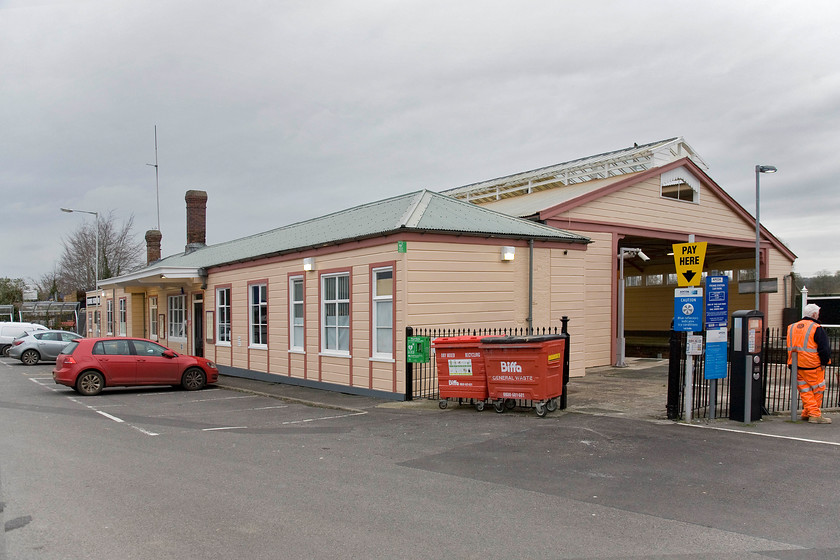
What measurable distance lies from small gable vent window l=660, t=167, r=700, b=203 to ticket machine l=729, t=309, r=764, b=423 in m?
12.0

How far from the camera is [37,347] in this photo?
2780 cm

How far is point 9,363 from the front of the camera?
2881 centimetres

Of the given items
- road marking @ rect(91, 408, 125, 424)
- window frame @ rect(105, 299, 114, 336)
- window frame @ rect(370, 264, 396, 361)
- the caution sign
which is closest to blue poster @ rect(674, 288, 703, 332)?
the caution sign

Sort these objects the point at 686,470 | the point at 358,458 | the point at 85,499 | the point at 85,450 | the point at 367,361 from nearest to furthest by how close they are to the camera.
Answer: the point at 85,499
the point at 686,470
the point at 358,458
the point at 85,450
the point at 367,361

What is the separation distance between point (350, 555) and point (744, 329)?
308 inches

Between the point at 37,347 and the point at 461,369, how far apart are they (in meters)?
23.3

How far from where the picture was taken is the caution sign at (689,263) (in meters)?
9.86

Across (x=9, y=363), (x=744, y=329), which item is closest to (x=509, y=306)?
(x=744, y=329)

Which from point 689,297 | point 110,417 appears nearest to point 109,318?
point 110,417

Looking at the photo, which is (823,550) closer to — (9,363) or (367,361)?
(367,361)

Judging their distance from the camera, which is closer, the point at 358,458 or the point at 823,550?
the point at 823,550

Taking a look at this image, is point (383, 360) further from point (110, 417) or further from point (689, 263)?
point (689, 263)

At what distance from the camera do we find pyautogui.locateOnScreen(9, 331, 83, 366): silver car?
27.7m

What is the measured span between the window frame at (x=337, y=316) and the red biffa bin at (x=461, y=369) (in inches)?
133
